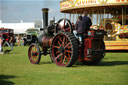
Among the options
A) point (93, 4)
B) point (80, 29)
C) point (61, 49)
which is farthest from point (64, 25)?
point (93, 4)

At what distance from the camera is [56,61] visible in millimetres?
8820

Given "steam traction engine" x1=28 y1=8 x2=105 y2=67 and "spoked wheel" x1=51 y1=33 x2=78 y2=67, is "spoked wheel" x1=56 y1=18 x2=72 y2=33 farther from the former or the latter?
"spoked wheel" x1=51 y1=33 x2=78 y2=67

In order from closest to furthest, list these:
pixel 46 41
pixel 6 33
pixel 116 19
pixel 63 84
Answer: pixel 63 84 < pixel 46 41 < pixel 116 19 < pixel 6 33

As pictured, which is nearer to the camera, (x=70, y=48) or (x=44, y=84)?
(x=44, y=84)

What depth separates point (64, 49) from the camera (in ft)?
28.1

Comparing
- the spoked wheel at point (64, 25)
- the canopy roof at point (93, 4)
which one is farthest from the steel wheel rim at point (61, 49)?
the canopy roof at point (93, 4)

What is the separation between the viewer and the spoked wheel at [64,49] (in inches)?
316

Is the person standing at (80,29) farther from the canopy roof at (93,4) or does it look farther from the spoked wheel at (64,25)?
the canopy roof at (93,4)

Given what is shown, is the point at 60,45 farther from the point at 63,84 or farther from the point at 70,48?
the point at 63,84

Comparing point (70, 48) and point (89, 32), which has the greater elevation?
point (89, 32)

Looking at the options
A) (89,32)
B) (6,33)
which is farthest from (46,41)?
(6,33)

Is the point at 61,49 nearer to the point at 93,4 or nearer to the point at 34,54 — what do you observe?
the point at 34,54

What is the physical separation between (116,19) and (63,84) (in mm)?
15700

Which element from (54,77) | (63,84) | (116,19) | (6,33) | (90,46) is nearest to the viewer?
(63,84)
